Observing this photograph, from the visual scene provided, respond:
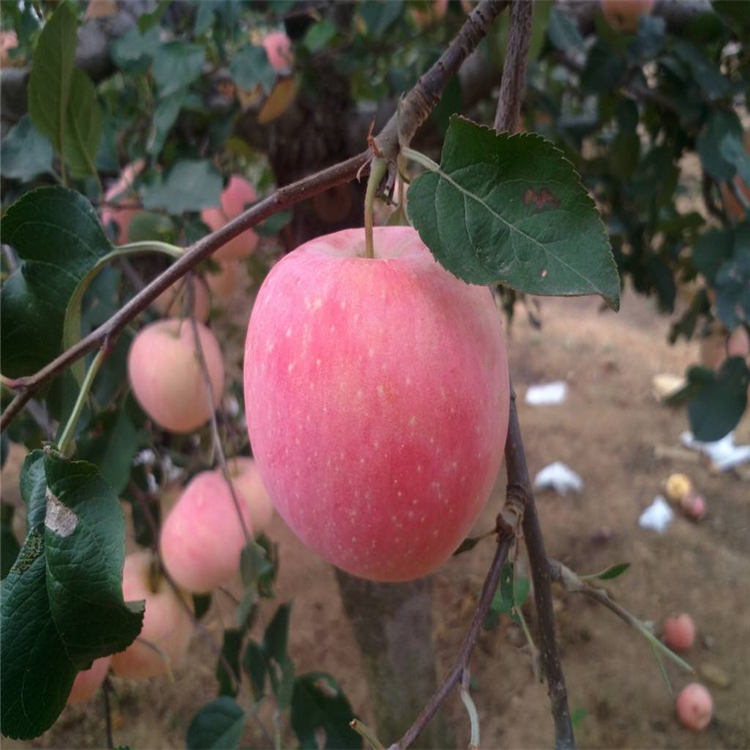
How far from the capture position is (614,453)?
7.25 ft

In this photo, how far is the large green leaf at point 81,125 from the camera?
60 centimetres

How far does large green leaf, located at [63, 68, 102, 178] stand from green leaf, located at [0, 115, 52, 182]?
10 centimetres

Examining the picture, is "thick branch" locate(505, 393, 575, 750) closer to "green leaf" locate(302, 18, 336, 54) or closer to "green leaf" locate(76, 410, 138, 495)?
"green leaf" locate(76, 410, 138, 495)

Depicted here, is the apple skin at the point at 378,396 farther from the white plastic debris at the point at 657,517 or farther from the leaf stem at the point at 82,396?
the white plastic debris at the point at 657,517

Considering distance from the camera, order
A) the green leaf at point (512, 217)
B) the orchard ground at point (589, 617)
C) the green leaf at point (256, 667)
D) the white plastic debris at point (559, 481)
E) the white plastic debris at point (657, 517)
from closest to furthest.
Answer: the green leaf at point (512, 217), the green leaf at point (256, 667), the orchard ground at point (589, 617), the white plastic debris at point (657, 517), the white plastic debris at point (559, 481)

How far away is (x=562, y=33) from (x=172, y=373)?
666 mm

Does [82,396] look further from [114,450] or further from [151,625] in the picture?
[151,625]

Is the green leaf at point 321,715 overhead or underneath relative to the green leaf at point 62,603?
underneath

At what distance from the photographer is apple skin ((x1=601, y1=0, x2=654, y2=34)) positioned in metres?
0.91

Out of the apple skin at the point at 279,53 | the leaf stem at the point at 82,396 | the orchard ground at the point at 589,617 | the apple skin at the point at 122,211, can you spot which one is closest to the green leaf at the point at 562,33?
Answer: the apple skin at the point at 279,53

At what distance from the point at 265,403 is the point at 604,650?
1.39 meters

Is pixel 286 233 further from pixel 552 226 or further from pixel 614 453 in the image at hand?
pixel 614 453

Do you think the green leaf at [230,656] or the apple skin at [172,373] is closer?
the apple skin at [172,373]

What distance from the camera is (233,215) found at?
1.07 m
